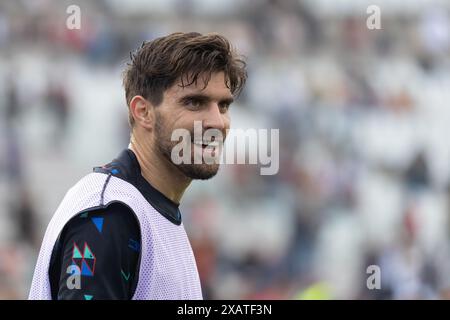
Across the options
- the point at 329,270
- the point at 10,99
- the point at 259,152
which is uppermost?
the point at 10,99

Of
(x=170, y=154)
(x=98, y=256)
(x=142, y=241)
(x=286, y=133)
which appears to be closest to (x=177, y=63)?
(x=170, y=154)

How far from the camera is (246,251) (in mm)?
9898

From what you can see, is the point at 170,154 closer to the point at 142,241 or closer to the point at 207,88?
the point at 207,88

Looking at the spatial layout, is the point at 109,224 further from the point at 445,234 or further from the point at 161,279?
the point at 445,234

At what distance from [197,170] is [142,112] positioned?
0.88 ft

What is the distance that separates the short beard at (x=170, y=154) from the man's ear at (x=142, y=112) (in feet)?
0.11

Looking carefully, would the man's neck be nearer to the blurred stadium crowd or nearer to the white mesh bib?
the white mesh bib

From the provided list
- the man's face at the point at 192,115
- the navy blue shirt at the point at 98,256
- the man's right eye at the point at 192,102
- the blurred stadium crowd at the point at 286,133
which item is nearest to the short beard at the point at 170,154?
the man's face at the point at 192,115

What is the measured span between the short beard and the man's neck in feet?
0.07

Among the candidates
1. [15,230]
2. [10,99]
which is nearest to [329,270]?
[15,230]

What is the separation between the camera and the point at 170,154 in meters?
2.86

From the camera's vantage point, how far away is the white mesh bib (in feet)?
8.15

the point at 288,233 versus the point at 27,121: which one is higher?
the point at 27,121

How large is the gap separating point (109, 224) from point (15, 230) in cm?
748
